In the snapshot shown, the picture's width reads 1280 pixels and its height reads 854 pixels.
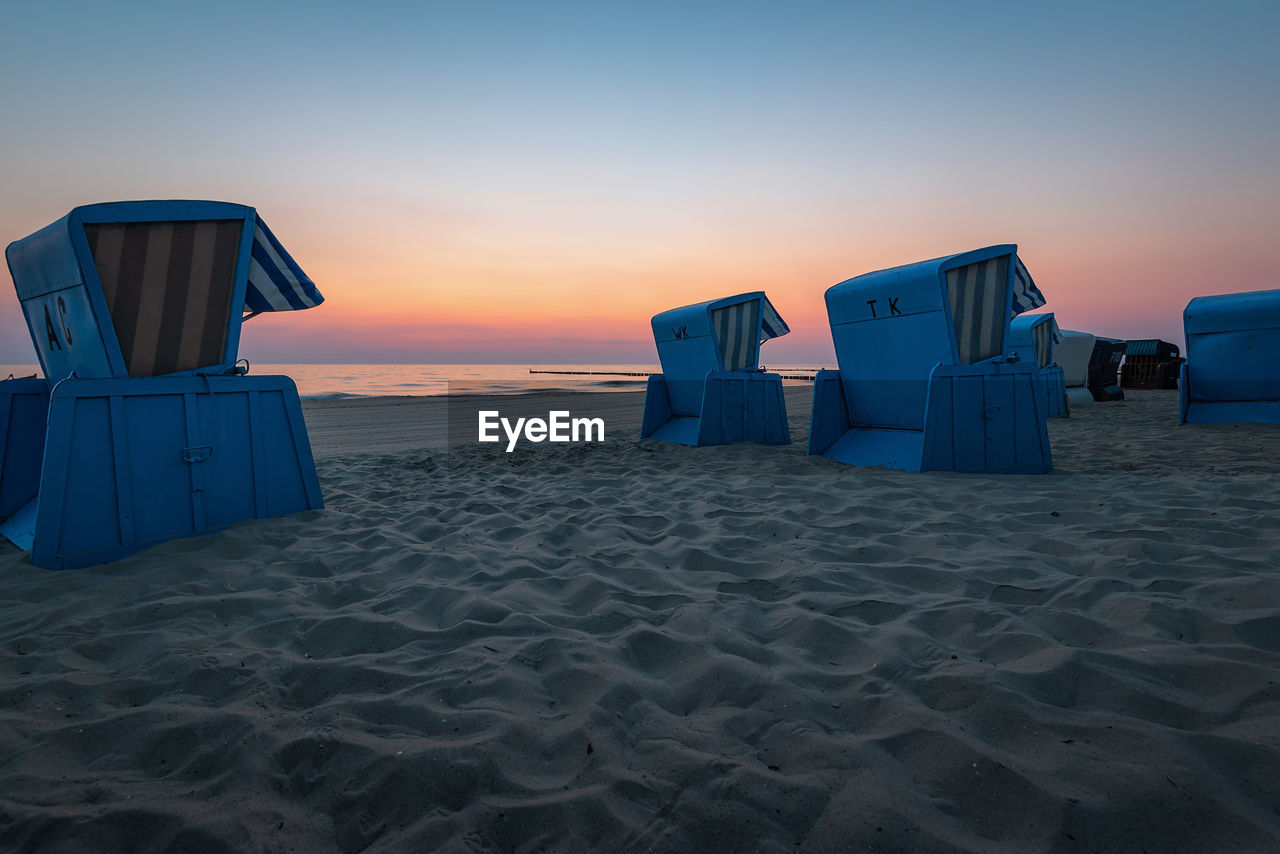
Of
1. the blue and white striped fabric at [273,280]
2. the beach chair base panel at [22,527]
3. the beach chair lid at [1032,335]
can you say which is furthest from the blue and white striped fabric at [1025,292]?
the beach chair base panel at [22,527]

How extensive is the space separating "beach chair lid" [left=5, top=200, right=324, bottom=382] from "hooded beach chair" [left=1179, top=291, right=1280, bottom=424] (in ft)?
38.8

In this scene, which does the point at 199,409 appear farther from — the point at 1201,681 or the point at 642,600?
the point at 1201,681

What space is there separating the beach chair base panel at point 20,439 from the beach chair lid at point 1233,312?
1340 cm

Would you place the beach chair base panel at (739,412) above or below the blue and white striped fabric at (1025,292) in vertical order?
below

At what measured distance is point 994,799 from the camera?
1.52 m

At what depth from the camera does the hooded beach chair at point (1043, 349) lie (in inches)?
493

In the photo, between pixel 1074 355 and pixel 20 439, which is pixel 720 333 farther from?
pixel 1074 355

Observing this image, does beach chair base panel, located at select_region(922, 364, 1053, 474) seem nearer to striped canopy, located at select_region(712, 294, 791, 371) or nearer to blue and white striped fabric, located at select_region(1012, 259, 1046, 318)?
striped canopy, located at select_region(712, 294, 791, 371)

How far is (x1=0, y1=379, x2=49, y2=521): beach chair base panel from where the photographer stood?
14.1ft

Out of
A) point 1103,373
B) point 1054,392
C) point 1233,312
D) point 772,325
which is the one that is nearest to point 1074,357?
point 1103,373

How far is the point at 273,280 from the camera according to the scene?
4488mm

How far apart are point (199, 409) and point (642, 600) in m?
3.18

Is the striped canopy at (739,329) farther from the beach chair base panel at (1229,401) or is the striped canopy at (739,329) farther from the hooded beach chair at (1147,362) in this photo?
the hooded beach chair at (1147,362)

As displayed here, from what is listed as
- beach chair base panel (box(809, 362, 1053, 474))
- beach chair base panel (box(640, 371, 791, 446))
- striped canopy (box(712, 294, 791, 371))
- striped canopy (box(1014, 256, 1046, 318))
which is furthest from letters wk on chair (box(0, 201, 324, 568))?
striped canopy (box(1014, 256, 1046, 318))
